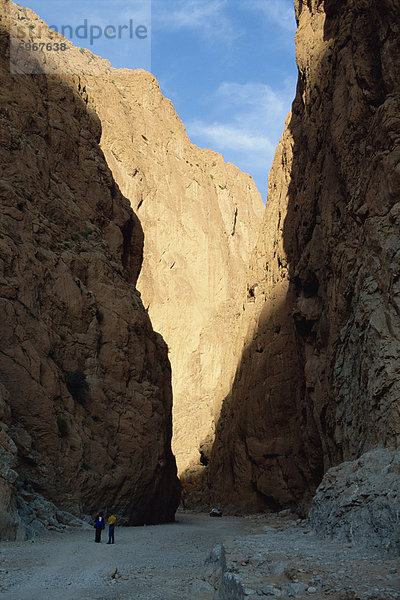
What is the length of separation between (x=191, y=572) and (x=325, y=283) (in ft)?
56.7

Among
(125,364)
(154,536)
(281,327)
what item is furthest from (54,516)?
(281,327)

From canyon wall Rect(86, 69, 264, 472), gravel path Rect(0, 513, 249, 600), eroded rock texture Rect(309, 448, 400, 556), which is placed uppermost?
canyon wall Rect(86, 69, 264, 472)

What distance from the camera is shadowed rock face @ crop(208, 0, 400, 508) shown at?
16.5 meters

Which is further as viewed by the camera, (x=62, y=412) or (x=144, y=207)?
(x=144, y=207)

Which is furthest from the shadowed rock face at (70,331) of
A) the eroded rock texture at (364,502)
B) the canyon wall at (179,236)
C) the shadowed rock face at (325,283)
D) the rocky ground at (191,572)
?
the canyon wall at (179,236)

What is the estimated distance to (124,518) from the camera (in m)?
23.5

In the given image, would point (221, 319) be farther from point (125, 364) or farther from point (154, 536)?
point (154, 536)

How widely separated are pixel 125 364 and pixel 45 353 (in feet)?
18.1

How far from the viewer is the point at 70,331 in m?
24.6

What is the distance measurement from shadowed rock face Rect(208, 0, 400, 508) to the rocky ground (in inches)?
199

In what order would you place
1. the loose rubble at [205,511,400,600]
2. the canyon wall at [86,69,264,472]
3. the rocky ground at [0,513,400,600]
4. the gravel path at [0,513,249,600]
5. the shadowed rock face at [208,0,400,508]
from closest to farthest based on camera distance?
the loose rubble at [205,511,400,600], the rocky ground at [0,513,400,600], the gravel path at [0,513,249,600], the shadowed rock face at [208,0,400,508], the canyon wall at [86,69,264,472]

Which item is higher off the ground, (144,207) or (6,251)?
(144,207)

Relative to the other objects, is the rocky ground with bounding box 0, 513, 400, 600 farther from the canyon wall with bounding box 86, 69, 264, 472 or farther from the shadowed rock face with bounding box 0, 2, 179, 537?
the canyon wall with bounding box 86, 69, 264, 472

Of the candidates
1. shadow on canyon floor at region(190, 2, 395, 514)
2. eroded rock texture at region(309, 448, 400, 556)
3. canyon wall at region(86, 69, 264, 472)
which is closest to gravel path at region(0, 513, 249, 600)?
eroded rock texture at region(309, 448, 400, 556)
